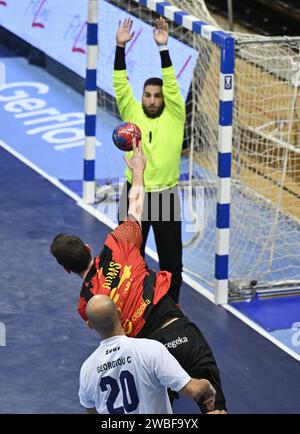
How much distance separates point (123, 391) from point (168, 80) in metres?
3.69

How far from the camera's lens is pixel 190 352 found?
26.8 feet

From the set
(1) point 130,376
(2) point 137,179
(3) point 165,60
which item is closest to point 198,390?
(1) point 130,376

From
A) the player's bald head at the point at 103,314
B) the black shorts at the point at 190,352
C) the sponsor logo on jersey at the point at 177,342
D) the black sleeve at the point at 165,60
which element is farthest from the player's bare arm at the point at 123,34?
the player's bald head at the point at 103,314

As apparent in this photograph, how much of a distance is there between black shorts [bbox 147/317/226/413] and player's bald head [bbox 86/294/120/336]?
1225 mm

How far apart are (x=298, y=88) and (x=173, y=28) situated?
3.64m

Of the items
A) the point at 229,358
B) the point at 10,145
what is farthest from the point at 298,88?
the point at 10,145

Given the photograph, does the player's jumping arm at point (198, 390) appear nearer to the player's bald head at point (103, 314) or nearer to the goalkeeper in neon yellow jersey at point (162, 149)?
the player's bald head at point (103, 314)

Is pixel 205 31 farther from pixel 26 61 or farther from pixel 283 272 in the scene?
pixel 26 61

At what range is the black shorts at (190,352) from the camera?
8102mm

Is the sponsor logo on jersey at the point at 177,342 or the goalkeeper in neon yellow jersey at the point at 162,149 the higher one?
the goalkeeper in neon yellow jersey at the point at 162,149

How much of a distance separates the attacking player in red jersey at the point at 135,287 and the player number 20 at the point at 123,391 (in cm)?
91

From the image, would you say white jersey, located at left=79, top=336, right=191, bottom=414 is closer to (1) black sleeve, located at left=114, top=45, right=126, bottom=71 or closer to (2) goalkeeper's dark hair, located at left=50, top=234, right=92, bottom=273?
(2) goalkeeper's dark hair, located at left=50, top=234, right=92, bottom=273

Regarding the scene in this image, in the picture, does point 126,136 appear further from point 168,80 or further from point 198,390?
point 198,390

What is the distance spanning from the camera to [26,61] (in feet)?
58.7
